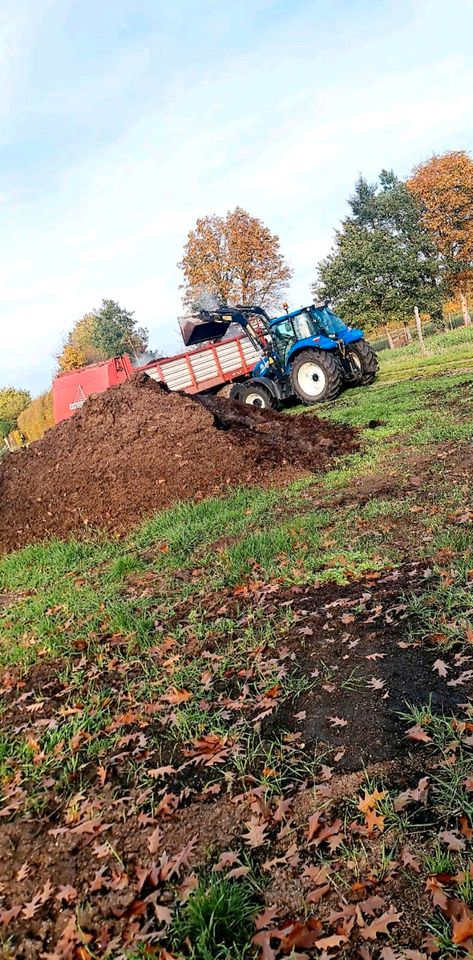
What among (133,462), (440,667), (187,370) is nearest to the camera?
(440,667)

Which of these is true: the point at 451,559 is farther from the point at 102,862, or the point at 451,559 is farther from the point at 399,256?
the point at 399,256

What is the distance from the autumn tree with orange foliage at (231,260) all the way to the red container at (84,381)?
19.1 metres

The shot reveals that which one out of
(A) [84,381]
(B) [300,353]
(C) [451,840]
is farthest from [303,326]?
(C) [451,840]

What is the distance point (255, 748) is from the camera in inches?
115

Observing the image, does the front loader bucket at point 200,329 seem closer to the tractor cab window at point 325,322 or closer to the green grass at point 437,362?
the tractor cab window at point 325,322

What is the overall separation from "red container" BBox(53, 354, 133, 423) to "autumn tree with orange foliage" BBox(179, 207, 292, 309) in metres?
19.1

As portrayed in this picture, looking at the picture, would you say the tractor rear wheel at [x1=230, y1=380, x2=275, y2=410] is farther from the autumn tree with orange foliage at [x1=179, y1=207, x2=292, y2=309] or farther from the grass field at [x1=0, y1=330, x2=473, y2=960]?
the autumn tree with orange foliage at [x1=179, y1=207, x2=292, y2=309]

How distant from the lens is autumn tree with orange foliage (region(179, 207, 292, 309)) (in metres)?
38.5

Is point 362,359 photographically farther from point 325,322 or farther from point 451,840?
point 451,840

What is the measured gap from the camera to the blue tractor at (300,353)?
1580 cm

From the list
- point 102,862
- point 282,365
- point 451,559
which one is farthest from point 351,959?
point 282,365

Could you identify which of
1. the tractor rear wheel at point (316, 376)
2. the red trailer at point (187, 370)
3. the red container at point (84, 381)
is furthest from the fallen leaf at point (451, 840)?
the red container at point (84, 381)

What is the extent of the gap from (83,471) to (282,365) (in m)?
9.14

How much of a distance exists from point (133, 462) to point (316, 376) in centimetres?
870
